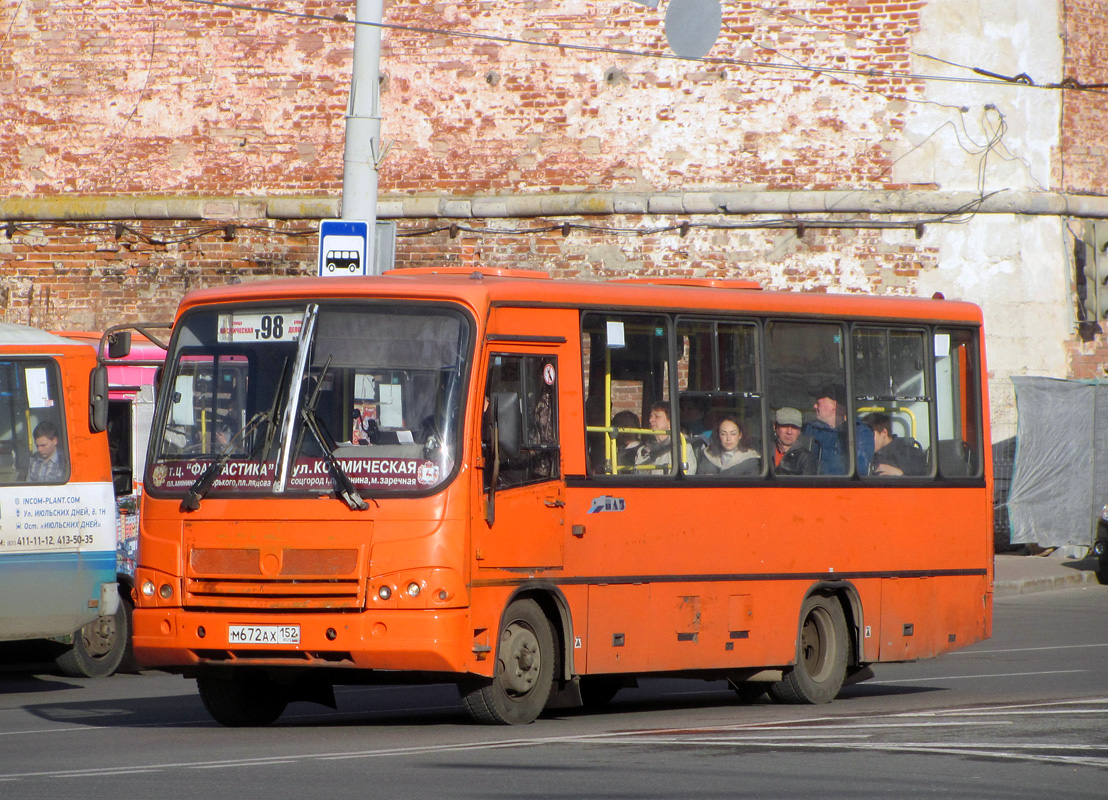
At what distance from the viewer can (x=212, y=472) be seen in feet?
31.8

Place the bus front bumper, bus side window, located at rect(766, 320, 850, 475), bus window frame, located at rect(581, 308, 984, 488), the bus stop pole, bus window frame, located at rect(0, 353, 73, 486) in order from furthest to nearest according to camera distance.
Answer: the bus stop pole, bus window frame, located at rect(0, 353, 73, 486), bus side window, located at rect(766, 320, 850, 475), bus window frame, located at rect(581, 308, 984, 488), the bus front bumper

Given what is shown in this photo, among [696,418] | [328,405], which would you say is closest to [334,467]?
[328,405]

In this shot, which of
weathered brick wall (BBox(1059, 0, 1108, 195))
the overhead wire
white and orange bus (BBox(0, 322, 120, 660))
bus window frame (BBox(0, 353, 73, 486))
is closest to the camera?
white and orange bus (BBox(0, 322, 120, 660))

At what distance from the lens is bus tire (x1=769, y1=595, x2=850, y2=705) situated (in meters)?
11.6

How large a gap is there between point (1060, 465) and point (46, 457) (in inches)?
604

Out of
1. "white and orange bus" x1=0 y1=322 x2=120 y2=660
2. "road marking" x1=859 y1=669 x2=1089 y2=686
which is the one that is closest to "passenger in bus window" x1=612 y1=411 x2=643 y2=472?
"road marking" x1=859 y1=669 x2=1089 y2=686

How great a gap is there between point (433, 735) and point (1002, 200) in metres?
15.5

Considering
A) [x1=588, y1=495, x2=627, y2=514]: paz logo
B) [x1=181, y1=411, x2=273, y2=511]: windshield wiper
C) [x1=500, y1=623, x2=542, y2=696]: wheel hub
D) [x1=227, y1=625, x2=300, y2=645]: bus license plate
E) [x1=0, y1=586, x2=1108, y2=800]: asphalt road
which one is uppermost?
[x1=181, y1=411, x2=273, y2=511]: windshield wiper

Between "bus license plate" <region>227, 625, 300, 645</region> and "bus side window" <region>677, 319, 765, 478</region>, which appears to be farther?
"bus side window" <region>677, 319, 765, 478</region>

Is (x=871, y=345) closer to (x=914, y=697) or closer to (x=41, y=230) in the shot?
(x=914, y=697)

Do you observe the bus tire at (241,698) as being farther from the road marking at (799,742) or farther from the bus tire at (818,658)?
the bus tire at (818,658)

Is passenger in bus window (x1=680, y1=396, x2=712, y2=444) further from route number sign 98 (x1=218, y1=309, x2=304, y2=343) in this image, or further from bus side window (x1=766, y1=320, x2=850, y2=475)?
route number sign 98 (x1=218, y1=309, x2=304, y2=343)

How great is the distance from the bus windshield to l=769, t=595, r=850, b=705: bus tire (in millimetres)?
3366

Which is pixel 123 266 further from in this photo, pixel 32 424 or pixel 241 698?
pixel 241 698
